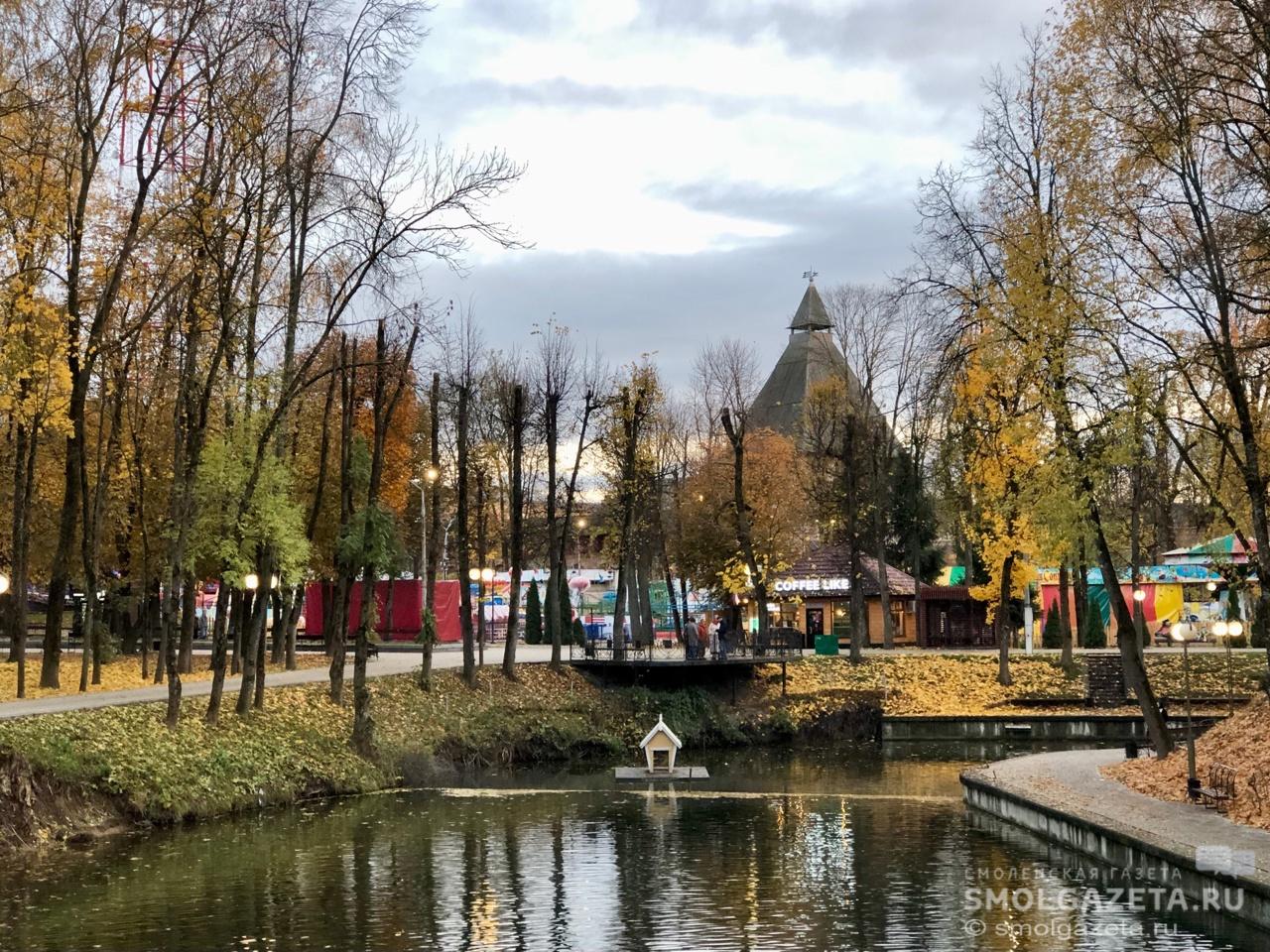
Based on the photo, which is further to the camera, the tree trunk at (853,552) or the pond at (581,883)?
the tree trunk at (853,552)

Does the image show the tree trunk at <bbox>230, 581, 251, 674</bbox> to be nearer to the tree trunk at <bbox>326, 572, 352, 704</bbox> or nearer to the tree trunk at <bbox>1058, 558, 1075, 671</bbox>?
the tree trunk at <bbox>326, 572, 352, 704</bbox>

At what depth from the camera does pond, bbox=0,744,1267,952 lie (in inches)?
548

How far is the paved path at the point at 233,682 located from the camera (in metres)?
24.5

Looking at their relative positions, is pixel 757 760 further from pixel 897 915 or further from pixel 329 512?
pixel 897 915

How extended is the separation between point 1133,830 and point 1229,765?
4.23 m

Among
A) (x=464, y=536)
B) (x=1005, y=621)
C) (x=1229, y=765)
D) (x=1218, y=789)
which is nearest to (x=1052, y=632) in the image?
(x=1005, y=621)

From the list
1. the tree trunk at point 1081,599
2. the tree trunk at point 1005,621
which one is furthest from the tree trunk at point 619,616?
the tree trunk at point 1081,599

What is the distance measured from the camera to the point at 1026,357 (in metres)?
22.8

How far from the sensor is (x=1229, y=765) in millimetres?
20312

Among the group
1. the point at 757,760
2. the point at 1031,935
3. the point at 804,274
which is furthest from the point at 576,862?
the point at 804,274

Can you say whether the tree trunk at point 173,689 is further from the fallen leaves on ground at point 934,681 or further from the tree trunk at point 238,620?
the fallen leaves on ground at point 934,681

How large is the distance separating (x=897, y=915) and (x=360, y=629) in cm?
1624

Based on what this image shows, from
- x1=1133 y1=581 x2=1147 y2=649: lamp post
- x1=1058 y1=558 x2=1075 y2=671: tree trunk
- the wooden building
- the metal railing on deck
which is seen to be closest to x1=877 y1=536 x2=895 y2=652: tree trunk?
the wooden building

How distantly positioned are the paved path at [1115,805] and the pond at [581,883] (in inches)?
32.3
